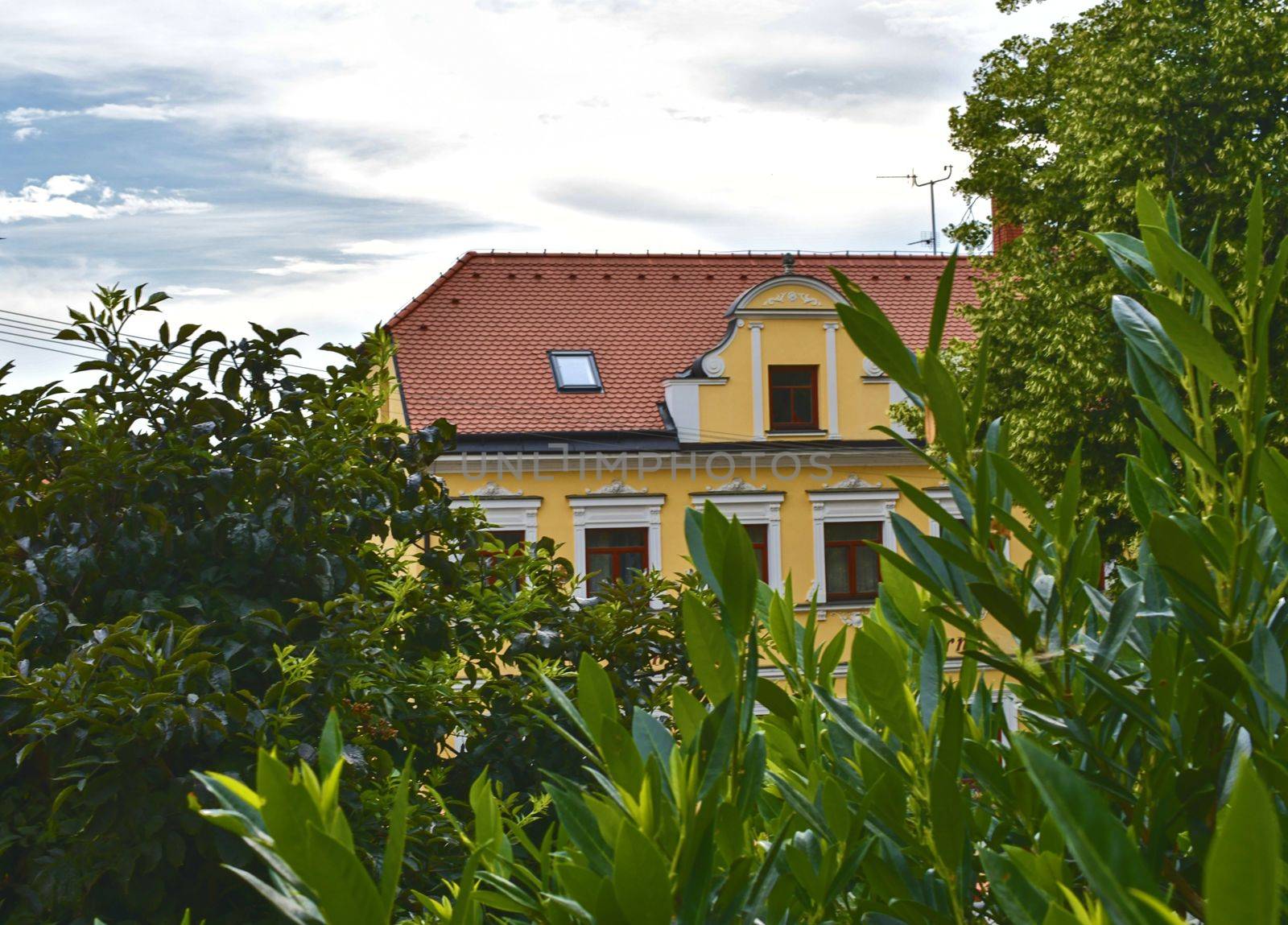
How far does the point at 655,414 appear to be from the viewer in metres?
20.0

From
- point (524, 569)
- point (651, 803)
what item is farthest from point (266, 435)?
point (651, 803)

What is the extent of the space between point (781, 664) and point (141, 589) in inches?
115

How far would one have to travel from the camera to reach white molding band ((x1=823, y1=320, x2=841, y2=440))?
20.3 meters

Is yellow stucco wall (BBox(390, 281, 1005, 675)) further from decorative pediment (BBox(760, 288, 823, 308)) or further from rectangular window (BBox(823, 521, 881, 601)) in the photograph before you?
rectangular window (BBox(823, 521, 881, 601))

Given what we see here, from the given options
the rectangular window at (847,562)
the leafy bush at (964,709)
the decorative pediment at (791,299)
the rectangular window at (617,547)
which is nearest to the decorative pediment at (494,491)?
the rectangular window at (617,547)

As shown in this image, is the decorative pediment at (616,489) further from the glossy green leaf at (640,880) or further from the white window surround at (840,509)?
the glossy green leaf at (640,880)

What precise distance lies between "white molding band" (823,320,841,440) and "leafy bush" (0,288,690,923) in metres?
15.7

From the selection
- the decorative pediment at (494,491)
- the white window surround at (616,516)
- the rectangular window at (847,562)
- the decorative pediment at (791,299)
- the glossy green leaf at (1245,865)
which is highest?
the decorative pediment at (791,299)

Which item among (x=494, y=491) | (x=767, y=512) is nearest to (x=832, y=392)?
(x=767, y=512)

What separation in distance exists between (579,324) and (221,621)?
1750 cm

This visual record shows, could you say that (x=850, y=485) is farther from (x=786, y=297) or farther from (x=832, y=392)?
(x=786, y=297)

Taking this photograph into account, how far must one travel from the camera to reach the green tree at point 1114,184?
15.2 m

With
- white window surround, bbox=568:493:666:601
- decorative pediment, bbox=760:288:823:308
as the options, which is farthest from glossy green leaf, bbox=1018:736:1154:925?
decorative pediment, bbox=760:288:823:308

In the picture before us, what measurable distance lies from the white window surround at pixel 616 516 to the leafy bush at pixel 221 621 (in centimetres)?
1428
